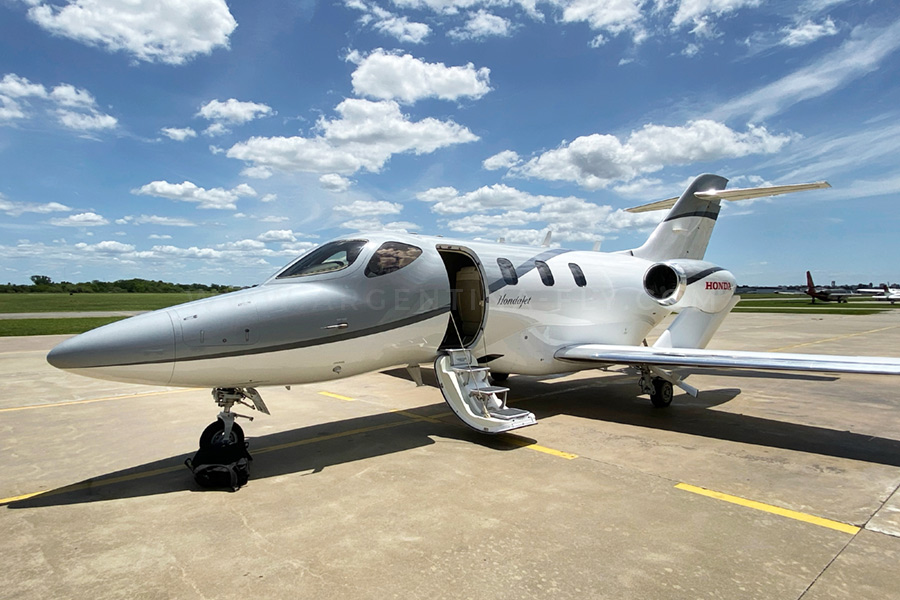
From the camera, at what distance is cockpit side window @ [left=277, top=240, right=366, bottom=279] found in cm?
647

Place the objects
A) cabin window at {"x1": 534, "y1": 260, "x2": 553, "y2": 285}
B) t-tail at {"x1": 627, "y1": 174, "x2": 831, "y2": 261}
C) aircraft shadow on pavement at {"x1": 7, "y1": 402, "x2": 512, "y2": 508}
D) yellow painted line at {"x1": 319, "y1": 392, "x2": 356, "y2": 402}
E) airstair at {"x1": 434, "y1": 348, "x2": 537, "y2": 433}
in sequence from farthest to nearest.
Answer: t-tail at {"x1": 627, "y1": 174, "x2": 831, "y2": 261}
yellow painted line at {"x1": 319, "y1": 392, "x2": 356, "y2": 402}
cabin window at {"x1": 534, "y1": 260, "x2": 553, "y2": 285}
airstair at {"x1": 434, "y1": 348, "x2": 537, "y2": 433}
aircraft shadow on pavement at {"x1": 7, "y1": 402, "x2": 512, "y2": 508}

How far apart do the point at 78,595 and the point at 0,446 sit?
5.02m

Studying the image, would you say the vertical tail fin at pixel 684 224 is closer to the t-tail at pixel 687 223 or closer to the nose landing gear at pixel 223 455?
the t-tail at pixel 687 223

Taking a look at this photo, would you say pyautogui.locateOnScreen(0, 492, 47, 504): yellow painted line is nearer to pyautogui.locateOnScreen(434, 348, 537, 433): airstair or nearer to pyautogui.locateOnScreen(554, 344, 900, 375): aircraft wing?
pyautogui.locateOnScreen(434, 348, 537, 433): airstair

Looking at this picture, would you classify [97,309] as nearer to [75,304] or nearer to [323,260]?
[75,304]

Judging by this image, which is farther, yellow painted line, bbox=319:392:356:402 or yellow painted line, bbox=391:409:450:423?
yellow painted line, bbox=319:392:356:402

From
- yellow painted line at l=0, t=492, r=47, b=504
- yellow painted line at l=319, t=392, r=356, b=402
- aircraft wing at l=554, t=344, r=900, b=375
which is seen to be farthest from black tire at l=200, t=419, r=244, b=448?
aircraft wing at l=554, t=344, r=900, b=375

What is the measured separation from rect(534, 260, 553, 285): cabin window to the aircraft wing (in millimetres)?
1220

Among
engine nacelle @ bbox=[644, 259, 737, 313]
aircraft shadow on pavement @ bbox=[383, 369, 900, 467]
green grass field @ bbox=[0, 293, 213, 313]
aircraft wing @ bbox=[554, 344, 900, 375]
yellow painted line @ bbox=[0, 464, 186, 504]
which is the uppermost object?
green grass field @ bbox=[0, 293, 213, 313]

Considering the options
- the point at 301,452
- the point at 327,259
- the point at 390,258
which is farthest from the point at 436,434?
the point at 327,259

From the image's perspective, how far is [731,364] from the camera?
7492mm

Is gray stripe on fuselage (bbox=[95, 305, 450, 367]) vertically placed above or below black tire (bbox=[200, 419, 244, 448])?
above

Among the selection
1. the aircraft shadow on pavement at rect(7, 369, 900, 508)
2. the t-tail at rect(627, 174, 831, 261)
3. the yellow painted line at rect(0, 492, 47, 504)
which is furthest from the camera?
the t-tail at rect(627, 174, 831, 261)

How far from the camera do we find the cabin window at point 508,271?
8.33 m
